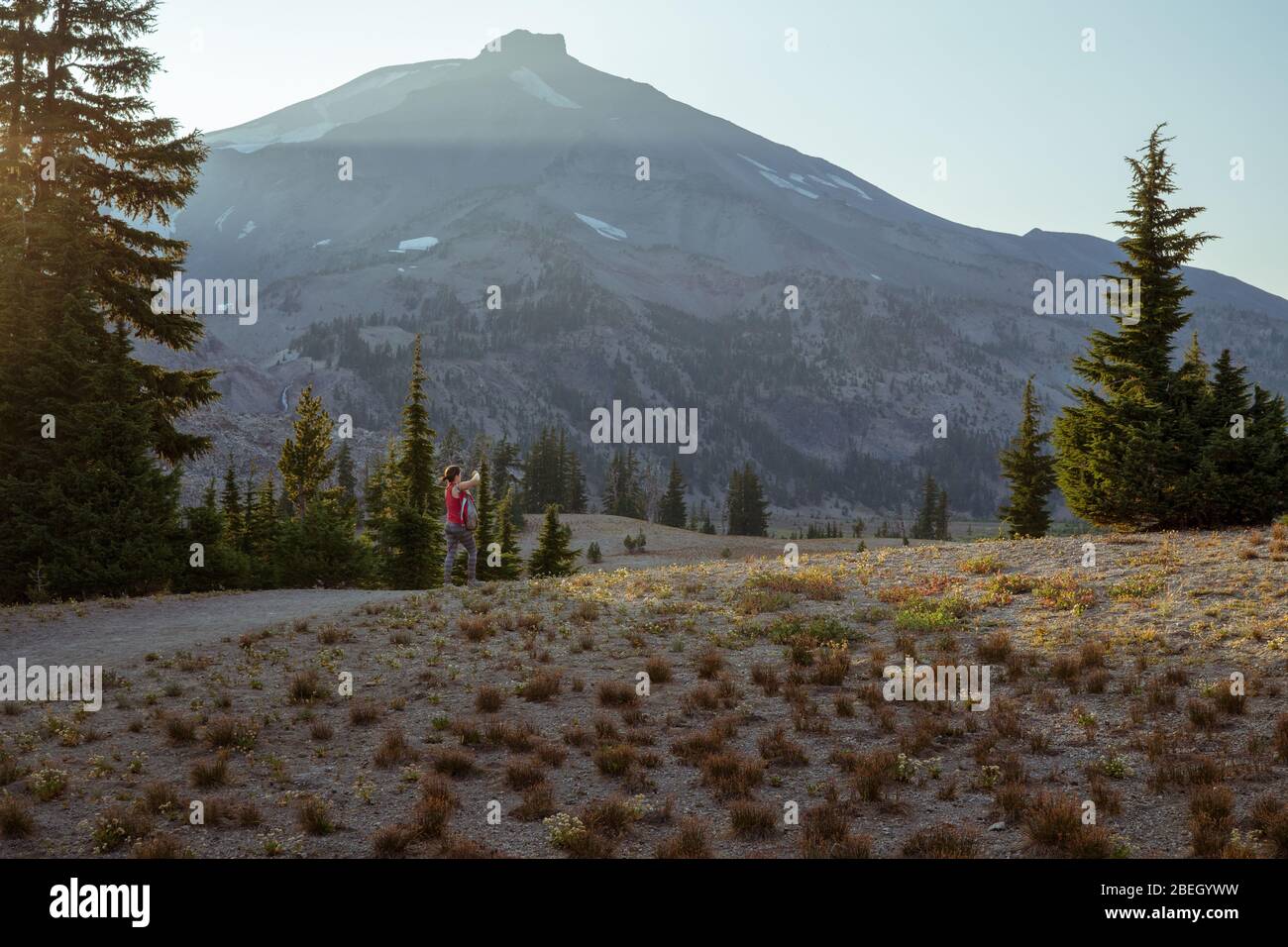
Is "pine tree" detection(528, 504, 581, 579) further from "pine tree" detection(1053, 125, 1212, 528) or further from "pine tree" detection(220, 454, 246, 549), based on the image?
"pine tree" detection(1053, 125, 1212, 528)

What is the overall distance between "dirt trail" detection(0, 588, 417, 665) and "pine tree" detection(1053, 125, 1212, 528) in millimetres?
20218

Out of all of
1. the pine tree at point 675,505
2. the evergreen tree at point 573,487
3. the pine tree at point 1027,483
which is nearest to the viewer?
the pine tree at point 1027,483

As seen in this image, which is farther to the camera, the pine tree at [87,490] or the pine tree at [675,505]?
the pine tree at [675,505]

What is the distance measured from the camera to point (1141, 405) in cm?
2445

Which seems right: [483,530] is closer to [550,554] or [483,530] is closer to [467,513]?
[550,554]

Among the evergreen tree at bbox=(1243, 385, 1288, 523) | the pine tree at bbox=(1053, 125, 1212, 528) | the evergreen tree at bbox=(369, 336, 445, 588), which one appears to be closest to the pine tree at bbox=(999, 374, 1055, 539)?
the pine tree at bbox=(1053, 125, 1212, 528)

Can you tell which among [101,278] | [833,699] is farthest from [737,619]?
[101,278]

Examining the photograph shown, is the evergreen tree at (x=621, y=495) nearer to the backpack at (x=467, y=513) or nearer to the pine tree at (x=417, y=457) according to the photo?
the pine tree at (x=417, y=457)

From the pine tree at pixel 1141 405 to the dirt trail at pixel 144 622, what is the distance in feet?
66.3

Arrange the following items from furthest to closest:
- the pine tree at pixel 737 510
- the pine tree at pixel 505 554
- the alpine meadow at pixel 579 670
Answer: the pine tree at pixel 737 510
the pine tree at pixel 505 554
the alpine meadow at pixel 579 670

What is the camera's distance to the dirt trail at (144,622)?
15469mm

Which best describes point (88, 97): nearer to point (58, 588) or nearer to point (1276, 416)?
point (58, 588)

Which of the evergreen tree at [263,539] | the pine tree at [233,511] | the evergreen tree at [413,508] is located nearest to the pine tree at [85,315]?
the evergreen tree at [263,539]

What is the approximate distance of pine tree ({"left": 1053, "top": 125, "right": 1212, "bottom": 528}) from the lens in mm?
23516
